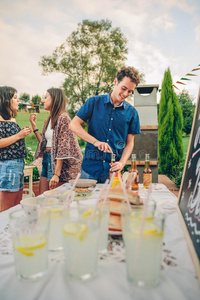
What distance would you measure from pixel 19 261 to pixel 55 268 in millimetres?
113

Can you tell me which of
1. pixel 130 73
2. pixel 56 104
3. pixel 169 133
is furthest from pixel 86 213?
pixel 169 133

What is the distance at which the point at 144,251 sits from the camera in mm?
603

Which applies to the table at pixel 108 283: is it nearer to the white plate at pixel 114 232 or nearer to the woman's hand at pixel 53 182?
the white plate at pixel 114 232

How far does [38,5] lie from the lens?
10773 millimetres

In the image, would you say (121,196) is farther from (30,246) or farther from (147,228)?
(30,246)

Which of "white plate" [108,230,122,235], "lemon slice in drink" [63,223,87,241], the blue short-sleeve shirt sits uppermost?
the blue short-sleeve shirt

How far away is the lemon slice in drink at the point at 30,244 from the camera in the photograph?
63cm

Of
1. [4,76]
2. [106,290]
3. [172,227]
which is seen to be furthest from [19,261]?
[4,76]

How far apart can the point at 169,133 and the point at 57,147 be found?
15.6 feet

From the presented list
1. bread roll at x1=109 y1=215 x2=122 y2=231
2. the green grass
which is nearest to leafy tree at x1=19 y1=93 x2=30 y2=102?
the green grass

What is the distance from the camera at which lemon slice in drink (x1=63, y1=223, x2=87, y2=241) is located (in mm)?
626

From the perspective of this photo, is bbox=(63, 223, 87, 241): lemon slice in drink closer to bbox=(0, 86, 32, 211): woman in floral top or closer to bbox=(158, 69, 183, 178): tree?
bbox=(0, 86, 32, 211): woman in floral top

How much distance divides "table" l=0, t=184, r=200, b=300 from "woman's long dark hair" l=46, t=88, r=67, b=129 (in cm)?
174

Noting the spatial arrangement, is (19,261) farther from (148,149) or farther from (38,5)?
(38,5)
